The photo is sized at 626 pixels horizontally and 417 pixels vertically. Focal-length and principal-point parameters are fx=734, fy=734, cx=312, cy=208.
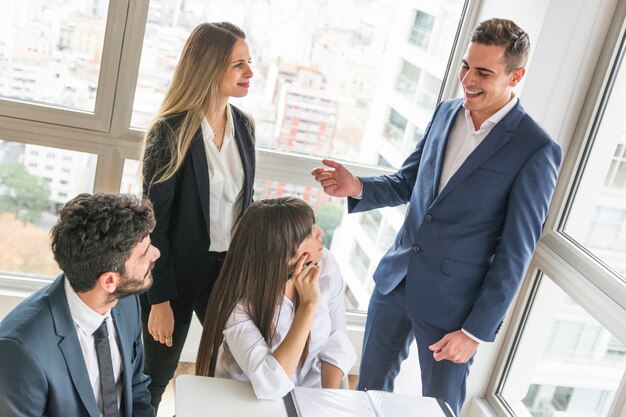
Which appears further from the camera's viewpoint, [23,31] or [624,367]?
[23,31]

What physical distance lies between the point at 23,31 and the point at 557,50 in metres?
1.98

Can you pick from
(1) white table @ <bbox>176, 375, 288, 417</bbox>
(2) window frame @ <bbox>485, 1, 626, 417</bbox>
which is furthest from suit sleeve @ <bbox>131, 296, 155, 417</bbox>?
(2) window frame @ <bbox>485, 1, 626, 417</bbox>

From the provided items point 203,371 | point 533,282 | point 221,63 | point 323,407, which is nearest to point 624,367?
point 533,282

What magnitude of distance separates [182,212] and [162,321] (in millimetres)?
367

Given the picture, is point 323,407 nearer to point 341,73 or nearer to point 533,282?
point 533,282

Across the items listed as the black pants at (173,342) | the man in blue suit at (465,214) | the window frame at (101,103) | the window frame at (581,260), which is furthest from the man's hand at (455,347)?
the window frame at (101,103)

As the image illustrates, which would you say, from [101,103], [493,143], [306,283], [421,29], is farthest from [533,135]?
[101,103]

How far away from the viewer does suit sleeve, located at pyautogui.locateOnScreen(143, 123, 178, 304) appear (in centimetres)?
229

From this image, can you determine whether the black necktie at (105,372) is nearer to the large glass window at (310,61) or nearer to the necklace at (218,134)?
the necklace at (218,134)

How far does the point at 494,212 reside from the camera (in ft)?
7.47

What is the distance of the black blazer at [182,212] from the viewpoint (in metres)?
2.30

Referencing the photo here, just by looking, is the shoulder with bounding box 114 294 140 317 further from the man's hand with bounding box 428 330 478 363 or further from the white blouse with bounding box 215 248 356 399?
the man's hand with bounding box 428 330 478 363

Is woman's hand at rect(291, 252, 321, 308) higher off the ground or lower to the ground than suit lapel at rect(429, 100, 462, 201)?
lower

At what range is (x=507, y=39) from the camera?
2199 mm
